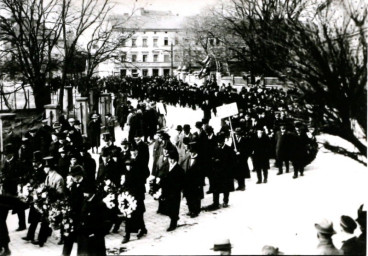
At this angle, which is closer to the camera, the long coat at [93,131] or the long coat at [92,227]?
the long coat at [92,227]

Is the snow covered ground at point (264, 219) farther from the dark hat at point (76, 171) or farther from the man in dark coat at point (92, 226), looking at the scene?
the dark hat at point (76, 171)

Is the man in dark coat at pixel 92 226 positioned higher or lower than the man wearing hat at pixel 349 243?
lower

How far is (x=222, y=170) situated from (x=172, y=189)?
1857mm

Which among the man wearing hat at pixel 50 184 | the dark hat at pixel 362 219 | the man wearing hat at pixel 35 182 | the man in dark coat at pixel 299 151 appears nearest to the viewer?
the dark hat at pixel 362 219

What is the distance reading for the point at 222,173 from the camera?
424 inches

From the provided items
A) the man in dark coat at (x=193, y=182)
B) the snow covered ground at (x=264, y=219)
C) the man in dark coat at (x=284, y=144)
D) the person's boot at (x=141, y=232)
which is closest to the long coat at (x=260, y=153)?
the snow covered ground at (x=264, y=219)

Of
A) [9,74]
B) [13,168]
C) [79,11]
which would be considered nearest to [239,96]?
[79,11]

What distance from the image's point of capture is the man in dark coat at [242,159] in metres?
12.1

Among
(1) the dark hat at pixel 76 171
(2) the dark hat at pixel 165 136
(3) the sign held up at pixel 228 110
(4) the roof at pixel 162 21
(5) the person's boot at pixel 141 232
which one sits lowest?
(5) the person's boot at pixel 141 232

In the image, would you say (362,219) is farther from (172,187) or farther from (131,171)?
(131,171)

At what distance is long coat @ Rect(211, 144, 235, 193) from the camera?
10.7 meters

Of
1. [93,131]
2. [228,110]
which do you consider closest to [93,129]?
[93,131]

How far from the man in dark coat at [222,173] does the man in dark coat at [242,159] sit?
713 mm

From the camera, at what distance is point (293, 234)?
8461 mm
